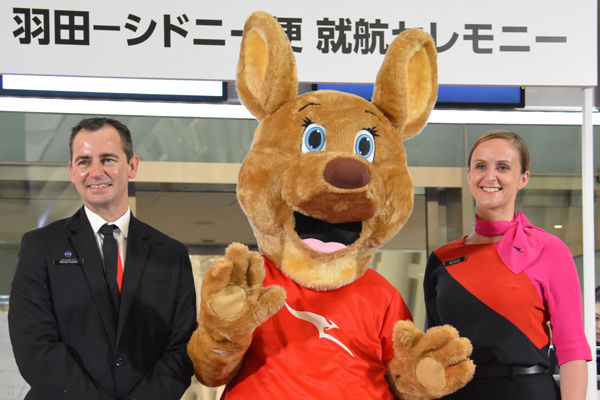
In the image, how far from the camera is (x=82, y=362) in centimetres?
220

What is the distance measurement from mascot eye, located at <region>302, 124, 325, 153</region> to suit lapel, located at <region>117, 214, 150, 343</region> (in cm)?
64

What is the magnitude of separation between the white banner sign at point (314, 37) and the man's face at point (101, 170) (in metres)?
0.82

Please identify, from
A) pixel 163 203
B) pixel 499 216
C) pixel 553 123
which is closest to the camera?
pixel 499 216

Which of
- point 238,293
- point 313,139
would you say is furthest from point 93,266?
point 313,139

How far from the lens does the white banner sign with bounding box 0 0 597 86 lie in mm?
3076

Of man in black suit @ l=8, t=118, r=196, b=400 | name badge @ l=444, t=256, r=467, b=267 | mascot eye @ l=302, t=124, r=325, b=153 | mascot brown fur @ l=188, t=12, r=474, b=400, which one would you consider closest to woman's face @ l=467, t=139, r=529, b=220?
name badge @ l=444, t=256, r=467, b=267

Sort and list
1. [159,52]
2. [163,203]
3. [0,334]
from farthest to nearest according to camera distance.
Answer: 1. [163,203]
2. [0,334]
3. [159,52]

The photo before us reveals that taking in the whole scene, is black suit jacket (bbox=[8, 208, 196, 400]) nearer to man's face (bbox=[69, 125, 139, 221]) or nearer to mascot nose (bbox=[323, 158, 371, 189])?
man's face (bbox=[69, 125, 139, 221])

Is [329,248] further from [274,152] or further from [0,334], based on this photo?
[0,334]

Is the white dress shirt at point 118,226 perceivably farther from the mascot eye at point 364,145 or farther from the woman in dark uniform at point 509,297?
the woman in dark uniform at point 509,297

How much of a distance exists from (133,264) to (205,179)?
228 centimetres

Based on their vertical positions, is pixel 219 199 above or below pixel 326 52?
below

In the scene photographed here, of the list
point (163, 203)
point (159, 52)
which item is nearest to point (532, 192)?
point (163, 203)

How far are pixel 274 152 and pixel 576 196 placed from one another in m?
3.44
